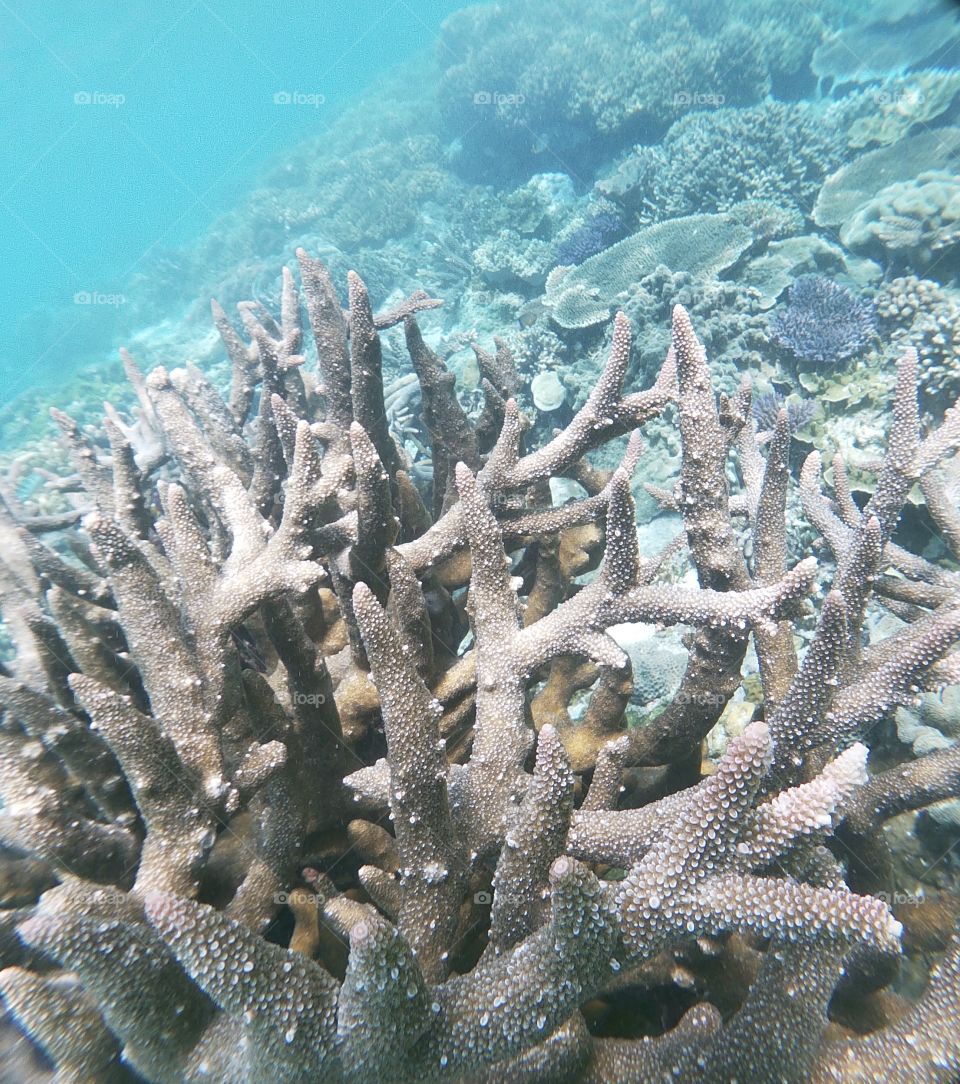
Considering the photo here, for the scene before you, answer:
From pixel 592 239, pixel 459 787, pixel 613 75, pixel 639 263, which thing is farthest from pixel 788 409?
pixel 613 75

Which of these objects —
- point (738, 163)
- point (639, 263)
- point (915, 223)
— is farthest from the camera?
point (738, 163)

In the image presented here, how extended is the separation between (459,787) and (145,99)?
471 ft

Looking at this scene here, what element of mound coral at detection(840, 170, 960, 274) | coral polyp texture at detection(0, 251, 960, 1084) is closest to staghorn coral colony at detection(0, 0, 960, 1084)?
coral polyp texture at detection(0, 251, 960, 1084)

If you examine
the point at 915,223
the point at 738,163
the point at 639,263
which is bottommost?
the point at 915,223

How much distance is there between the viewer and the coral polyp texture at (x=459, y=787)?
1161 mm

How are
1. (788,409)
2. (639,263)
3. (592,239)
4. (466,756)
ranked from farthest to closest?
(592,239)
(639,263)
(788,409)
(466,756)

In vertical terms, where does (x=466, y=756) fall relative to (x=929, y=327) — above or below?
below

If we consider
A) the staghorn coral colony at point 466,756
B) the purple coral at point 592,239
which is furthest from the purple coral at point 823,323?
the purple coral at point 592,239

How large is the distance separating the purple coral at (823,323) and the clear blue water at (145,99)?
54.6 meters

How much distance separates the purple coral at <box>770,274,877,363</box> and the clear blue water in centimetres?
5460

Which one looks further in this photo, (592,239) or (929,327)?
(592,239)

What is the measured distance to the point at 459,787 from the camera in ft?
5.94

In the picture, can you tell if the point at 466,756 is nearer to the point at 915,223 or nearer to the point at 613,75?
the point at 915,223

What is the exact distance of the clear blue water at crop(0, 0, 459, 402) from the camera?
6862cm
